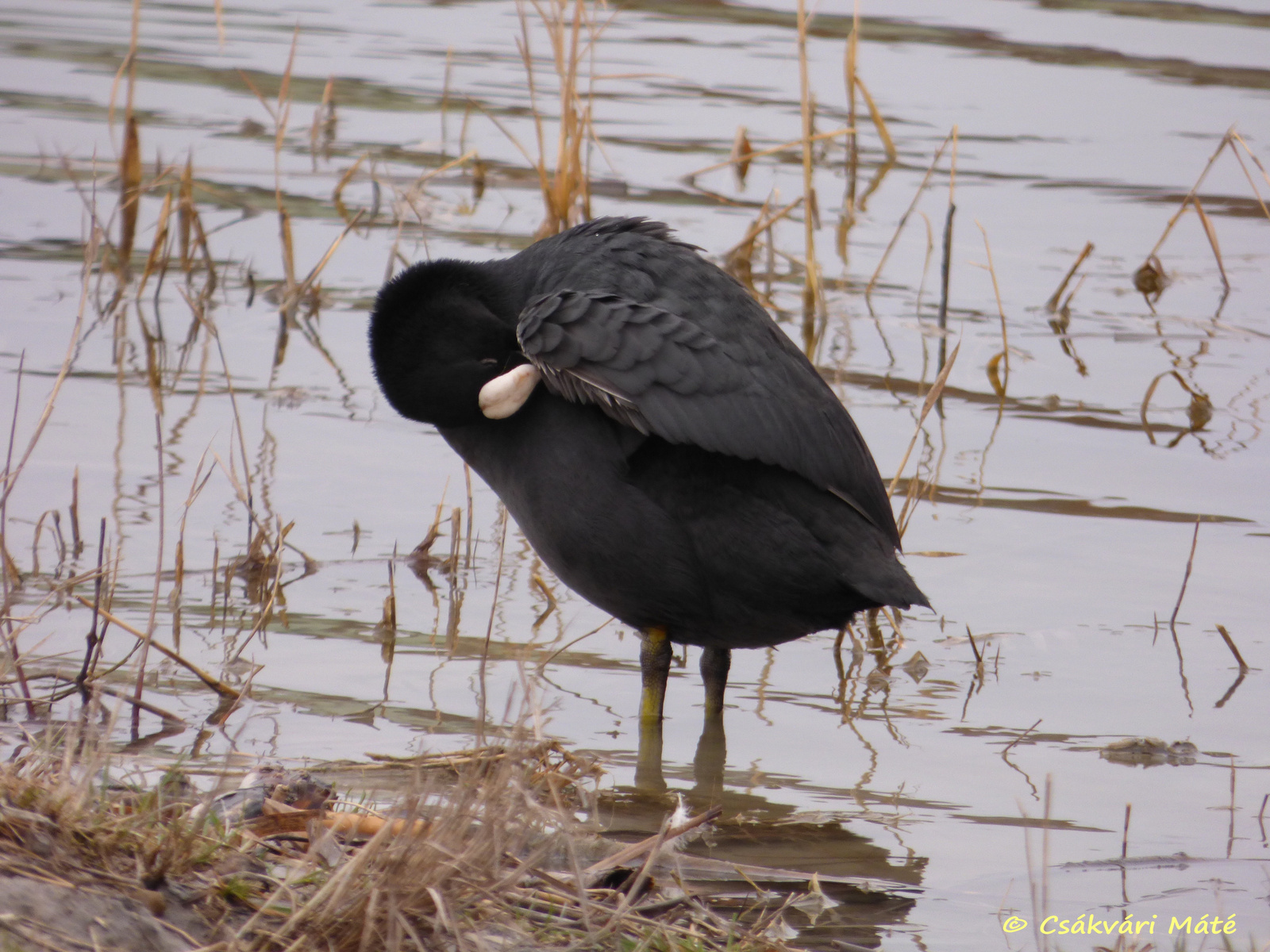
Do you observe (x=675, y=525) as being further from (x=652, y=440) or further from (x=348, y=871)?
(x=348, y=871)

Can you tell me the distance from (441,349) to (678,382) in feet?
1.87

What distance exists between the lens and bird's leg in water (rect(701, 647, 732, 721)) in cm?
400

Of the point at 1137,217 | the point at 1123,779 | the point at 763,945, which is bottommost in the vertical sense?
the point at 763,945

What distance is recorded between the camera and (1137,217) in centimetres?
902

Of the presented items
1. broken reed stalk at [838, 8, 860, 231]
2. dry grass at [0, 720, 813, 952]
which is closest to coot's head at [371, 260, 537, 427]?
dry grass at [0, 720, 813, 952]

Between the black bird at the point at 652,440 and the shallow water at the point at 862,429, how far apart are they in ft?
1.46

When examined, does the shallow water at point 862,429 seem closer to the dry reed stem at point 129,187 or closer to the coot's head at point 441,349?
the dry reed stem at point 129,187

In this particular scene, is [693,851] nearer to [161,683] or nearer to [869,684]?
[869,684]

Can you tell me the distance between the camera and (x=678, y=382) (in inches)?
137

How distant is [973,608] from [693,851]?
1.74 m

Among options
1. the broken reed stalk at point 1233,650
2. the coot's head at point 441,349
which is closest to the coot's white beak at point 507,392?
the coot's head at point 441,349

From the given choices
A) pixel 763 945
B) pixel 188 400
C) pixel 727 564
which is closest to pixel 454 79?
pixel 188 400

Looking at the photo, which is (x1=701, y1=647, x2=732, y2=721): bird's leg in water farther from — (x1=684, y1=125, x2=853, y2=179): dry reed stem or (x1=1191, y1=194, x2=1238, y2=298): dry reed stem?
(x1=1191, y1=194, x2=1238, y2=298): dry reed stem

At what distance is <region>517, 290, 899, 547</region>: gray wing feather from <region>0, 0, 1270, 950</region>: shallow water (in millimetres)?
721
